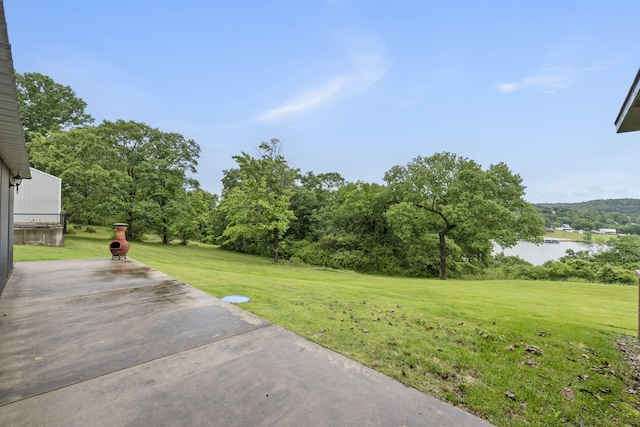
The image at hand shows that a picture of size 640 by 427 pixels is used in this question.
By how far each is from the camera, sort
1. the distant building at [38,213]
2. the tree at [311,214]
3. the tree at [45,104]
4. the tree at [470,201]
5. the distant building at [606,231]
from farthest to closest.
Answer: the tree at [45,104] → the tree at [311,214] → the distant building at [606,231] → the tree at [470,201] → the distant building at [38,213]

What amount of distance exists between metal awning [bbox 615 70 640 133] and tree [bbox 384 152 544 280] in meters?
11.1

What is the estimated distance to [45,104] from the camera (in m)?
27.0

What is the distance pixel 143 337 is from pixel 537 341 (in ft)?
14.9

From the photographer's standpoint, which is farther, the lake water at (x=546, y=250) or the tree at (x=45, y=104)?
the tree at (x=45, y=104)

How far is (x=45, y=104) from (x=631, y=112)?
1615 inches

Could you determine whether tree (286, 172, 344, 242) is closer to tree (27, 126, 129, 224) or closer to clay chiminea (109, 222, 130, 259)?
tree (27, 126, 129, 224)

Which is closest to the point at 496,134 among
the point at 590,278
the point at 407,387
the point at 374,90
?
the point at 374,90

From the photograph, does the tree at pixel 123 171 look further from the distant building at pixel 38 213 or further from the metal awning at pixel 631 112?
the metal awning at pixel 631 112

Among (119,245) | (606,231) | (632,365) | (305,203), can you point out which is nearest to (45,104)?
(305,203)

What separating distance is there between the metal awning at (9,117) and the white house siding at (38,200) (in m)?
9.70

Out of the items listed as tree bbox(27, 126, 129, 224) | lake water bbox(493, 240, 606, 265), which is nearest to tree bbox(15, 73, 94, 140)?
tree bbox(27, 126, 129, 224)

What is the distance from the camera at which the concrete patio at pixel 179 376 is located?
5.49ft

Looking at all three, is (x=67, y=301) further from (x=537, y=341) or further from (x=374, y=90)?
(x=374, y=90)

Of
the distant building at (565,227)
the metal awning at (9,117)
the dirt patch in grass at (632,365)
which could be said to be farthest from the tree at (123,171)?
the distant building at (565,227)
